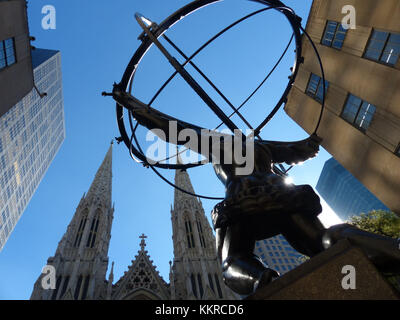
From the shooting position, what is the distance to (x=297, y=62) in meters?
5.11

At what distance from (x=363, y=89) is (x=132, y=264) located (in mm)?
36317

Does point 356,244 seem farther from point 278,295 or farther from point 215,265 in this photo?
point 215,265

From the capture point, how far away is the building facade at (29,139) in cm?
5056

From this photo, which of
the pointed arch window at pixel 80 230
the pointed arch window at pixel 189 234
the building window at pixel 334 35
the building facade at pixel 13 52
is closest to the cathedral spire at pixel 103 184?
the pointed arch window at pixel 80 230

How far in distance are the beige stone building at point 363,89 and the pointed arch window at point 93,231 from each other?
3454 cm

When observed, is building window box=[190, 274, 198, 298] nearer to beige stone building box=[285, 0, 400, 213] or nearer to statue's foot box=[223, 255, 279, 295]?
beige stone building box=[285, 0, 400, 213]

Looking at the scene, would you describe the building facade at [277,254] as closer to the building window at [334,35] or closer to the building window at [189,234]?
the building window at [189,234]

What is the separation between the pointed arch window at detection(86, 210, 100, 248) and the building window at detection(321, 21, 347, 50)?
36.5 meters

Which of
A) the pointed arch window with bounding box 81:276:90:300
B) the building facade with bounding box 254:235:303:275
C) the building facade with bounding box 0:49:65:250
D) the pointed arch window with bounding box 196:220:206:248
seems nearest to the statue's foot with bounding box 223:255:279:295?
the pointed arch window with bounding box 81:276:90:300

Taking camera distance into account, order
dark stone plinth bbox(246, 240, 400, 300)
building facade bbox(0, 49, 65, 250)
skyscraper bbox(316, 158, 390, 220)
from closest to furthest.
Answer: dark stone plinth bbox(246, 240, 400, 300)
building facade bbox(0, 49, 65, 250)
skyscraper bbox(316, 158, 390, 220)

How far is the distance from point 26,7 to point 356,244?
1744cm

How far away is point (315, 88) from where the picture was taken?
14.3 meters

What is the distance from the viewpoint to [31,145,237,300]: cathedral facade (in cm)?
3130
